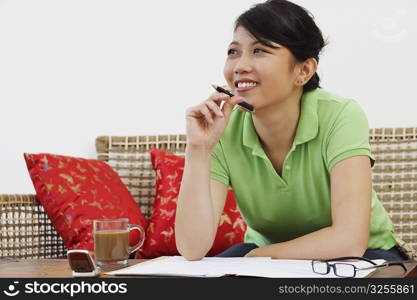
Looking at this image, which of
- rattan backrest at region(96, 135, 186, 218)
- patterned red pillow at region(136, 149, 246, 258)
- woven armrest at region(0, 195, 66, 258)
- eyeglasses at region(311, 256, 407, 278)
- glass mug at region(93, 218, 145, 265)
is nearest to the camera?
eyeglasses at region(311, 256, 407, 278)

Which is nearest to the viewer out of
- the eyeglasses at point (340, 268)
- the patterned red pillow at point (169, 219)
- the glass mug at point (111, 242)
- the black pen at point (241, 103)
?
the eyeglasses at point (340, 268)

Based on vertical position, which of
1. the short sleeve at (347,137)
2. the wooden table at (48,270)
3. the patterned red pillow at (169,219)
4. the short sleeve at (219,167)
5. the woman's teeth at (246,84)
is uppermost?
the woman's teeth at (246,84)

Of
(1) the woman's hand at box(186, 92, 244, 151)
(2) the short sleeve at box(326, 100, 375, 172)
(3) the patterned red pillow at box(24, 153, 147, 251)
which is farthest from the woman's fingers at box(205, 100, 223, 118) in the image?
(3) the patterned red pillow at box(24, 153, 147, 251)

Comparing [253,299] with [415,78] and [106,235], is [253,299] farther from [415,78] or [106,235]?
[415,78]

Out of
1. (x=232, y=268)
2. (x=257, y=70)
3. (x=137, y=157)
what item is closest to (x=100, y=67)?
(x=137, y=157)

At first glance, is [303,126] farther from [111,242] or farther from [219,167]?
[111,242]

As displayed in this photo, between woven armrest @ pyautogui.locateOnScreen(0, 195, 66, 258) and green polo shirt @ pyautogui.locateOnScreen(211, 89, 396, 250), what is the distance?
76 cm

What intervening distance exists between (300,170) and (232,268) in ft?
1.39

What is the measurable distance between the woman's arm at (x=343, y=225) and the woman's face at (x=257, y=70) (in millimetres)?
210

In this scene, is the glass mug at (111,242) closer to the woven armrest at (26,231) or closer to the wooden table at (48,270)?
the wooden table at (48,270)

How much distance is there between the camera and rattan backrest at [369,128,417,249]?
7.43ft

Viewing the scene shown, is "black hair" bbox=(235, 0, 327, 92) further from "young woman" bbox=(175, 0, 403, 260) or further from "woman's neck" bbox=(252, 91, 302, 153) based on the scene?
"woman's neck" bbox=(252, 91, 302, 153)

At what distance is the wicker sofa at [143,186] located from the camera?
1952 millimetres

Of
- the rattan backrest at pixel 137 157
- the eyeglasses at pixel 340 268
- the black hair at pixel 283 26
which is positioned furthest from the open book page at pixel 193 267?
the rattan backrest at pixel 137 157
